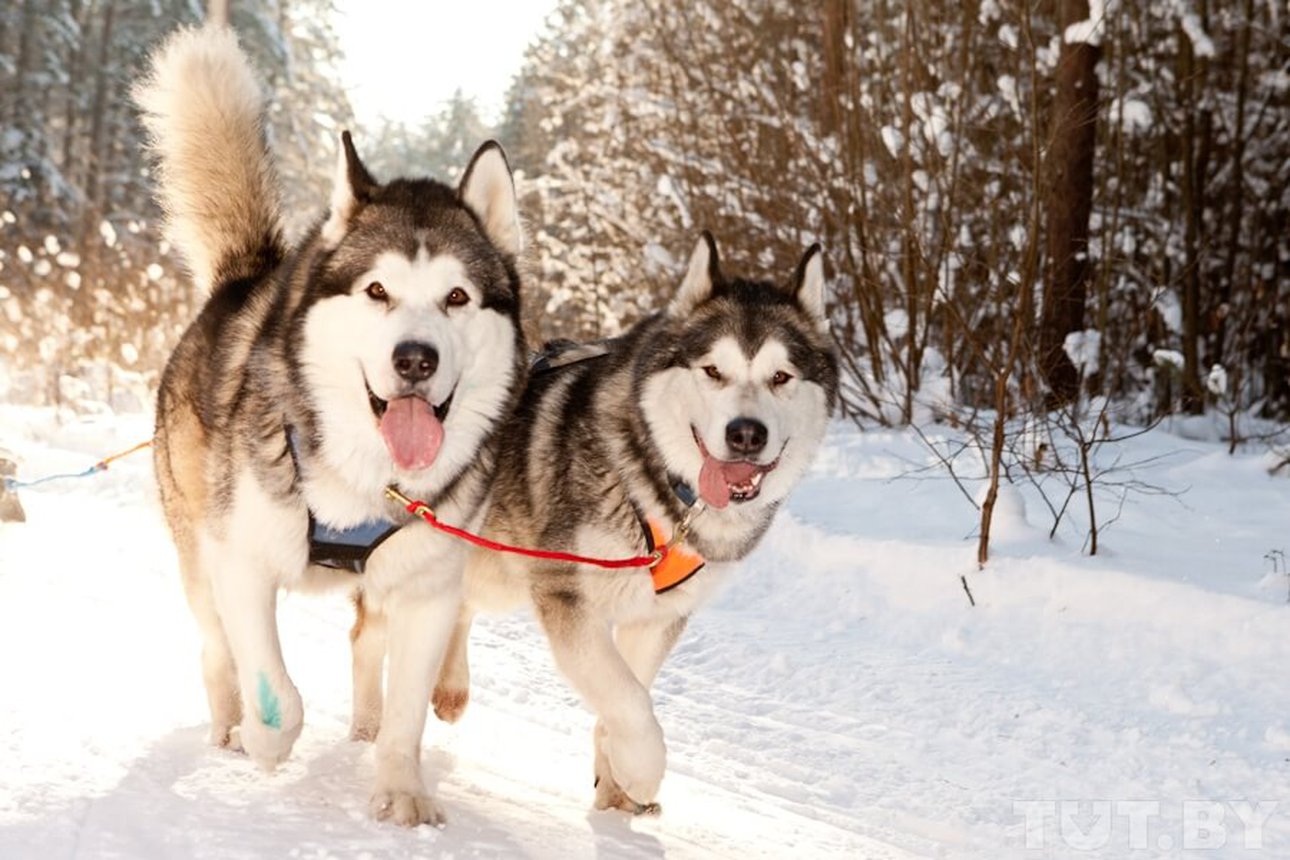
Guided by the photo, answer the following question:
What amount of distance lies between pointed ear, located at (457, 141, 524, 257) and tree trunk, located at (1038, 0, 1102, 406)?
6.28 metres

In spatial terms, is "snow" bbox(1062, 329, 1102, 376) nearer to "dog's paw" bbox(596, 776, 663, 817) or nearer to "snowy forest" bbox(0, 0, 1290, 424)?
"snowy forest" bbox(0, 0, 1290, 424)

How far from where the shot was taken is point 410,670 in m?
3.09

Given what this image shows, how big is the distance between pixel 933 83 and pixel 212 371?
7.72 meters

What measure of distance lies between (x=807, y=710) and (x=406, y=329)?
2.77 metres

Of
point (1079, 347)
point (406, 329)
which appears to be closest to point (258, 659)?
point (406, 329)

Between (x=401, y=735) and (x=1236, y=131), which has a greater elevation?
(x=1236, y=131)

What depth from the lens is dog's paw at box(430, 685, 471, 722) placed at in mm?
4016

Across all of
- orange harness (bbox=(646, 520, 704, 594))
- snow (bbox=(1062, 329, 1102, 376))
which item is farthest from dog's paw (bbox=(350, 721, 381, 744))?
snow (bbox=(1062, 329, 1102, 376))

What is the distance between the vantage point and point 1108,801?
3.96 m

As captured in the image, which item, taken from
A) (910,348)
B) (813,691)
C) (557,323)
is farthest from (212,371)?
(557,323)

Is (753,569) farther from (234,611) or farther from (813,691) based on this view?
(234,611)

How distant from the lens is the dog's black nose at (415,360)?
2.78 m

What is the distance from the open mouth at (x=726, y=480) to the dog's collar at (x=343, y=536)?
94cm

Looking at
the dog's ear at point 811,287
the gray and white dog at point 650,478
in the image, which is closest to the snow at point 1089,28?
the dog's ear at point 811,287
